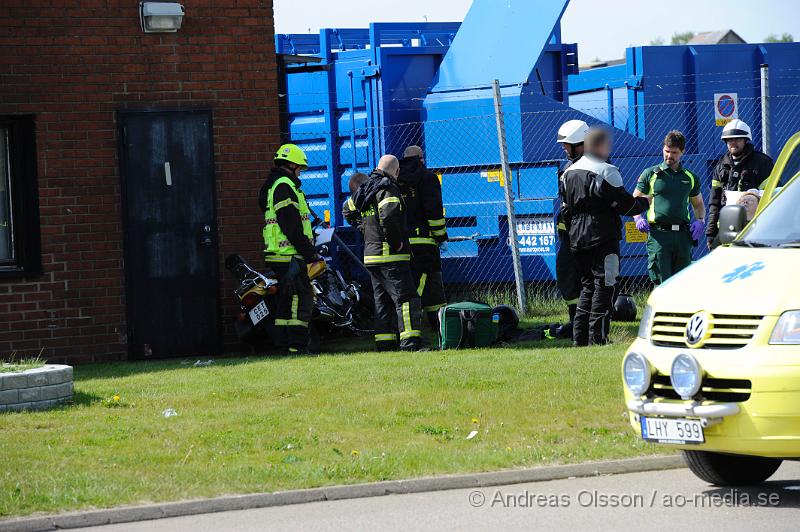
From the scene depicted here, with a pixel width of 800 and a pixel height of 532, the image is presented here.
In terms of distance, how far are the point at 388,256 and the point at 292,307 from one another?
3.68 feet

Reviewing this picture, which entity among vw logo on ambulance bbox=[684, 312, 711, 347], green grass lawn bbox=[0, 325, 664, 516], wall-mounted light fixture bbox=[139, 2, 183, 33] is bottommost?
green grass lawn bbox=[0, 325, 664, 516]

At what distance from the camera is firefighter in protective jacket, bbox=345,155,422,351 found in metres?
12.8

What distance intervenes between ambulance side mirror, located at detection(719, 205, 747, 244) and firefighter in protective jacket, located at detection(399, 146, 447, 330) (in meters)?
6.41

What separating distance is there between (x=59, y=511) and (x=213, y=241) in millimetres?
6852

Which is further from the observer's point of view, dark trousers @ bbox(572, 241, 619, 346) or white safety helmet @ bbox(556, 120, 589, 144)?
white safety helmet @ bbox(556, 120, 589, 144)

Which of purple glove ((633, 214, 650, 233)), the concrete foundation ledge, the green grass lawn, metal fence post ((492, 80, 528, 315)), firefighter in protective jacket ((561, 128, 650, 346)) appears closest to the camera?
the green grass lawn

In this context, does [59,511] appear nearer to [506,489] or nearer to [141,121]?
[506,489]

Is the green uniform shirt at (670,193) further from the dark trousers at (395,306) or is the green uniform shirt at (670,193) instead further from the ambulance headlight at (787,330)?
the ambulance headlight at (787,330)

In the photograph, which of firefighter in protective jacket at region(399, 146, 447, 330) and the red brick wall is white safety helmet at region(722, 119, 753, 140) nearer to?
firefighter in protective jacket at region(399, 146, 447, 330)

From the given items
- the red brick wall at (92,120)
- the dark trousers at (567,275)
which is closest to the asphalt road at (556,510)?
the dark trousers at (567,275)

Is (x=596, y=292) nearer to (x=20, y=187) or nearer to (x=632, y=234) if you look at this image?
(x=632, y=234)

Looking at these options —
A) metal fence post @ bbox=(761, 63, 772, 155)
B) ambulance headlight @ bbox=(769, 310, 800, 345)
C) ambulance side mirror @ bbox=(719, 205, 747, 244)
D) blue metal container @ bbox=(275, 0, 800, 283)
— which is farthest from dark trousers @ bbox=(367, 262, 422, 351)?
ambulance headlight @ bbox=(769, 310, 800, 345)

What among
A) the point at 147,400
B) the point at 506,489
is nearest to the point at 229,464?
the point at 506,489

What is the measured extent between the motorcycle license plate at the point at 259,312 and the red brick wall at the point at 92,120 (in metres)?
0.60
